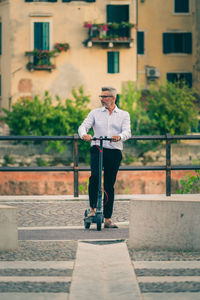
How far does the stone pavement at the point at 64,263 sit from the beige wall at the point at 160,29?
42.4 meters

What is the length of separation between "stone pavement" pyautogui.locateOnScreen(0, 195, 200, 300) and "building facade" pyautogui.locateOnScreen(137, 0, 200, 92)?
4216 centimetres

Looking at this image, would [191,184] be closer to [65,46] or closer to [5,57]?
[65,46]

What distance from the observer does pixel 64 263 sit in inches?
236

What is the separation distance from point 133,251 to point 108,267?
84 centimetres

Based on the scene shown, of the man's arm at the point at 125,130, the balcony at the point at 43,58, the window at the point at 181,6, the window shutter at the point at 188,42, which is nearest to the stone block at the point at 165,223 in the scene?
the man's arm at the point at 125,130

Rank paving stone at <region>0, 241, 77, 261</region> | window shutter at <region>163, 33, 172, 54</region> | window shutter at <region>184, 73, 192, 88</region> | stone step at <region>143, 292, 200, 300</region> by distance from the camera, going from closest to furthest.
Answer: stone step at <region>143, 292, 200, 300</region>
paving stone at <region>0, 241, 77, 261</region>
window shutter at <region>184, 73, 192, 88</region>
window shutter at <region>163, 33, 172, 54</region>

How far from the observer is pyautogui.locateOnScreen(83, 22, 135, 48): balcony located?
150 ft

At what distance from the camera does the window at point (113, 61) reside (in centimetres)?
4697

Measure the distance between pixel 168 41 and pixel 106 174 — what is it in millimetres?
43535

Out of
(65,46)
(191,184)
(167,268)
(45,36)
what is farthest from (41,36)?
(167,268)

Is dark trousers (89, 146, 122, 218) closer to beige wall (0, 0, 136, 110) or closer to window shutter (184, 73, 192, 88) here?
beige wall (0, 0, 136, 110)

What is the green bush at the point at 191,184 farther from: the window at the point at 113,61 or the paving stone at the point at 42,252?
the window at the point at 113,61

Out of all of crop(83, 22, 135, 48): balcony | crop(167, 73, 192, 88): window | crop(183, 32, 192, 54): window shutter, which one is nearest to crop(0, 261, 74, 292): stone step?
crop(83, 22, 135, 48): balcony

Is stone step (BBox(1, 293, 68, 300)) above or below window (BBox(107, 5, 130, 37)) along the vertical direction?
below
